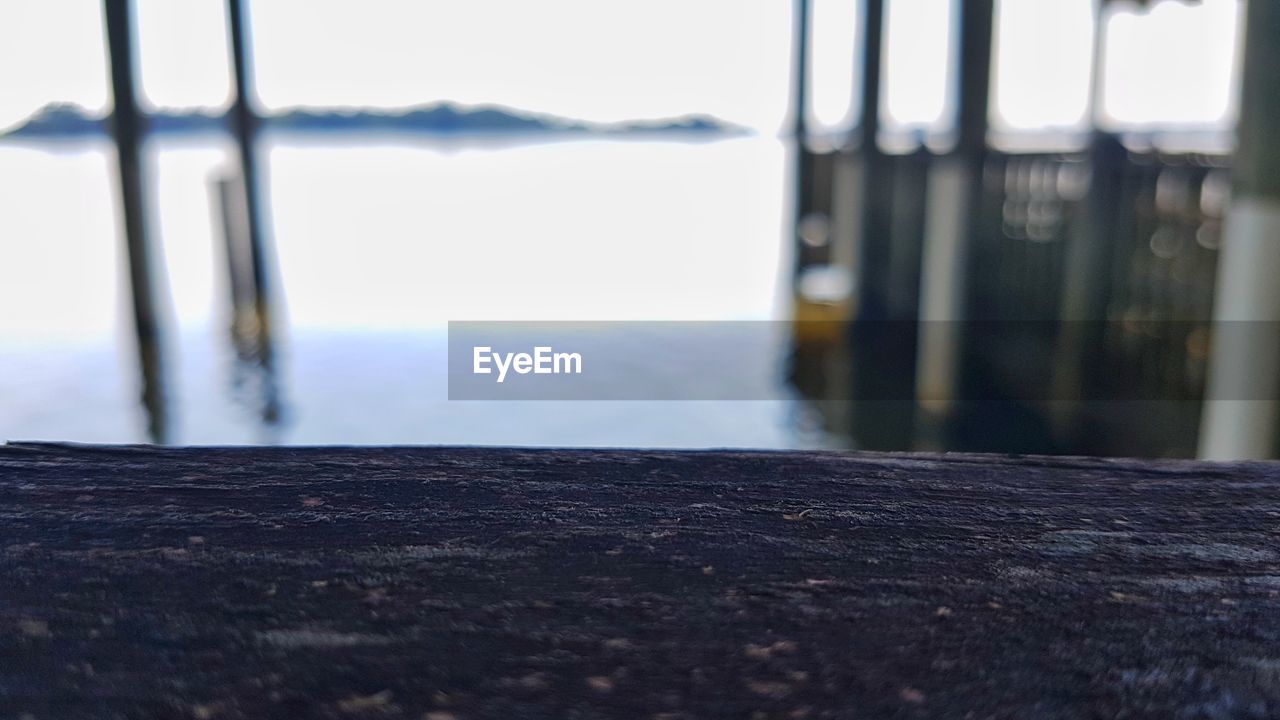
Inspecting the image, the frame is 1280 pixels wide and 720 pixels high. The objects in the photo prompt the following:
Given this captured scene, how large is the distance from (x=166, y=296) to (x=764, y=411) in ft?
16.1

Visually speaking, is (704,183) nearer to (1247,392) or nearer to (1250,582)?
(1247,392)

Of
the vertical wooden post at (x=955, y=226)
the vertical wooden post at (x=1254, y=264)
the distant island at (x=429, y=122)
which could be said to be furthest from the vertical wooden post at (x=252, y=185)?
the distant island at (x=429, y=122)

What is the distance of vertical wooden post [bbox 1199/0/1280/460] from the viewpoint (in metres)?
3.89

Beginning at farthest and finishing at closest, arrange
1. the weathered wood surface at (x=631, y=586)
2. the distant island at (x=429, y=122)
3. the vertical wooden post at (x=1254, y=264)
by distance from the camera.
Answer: the distant island at (x=429, y=122) → the vertical wooden post at (x=1254, y=264) → the weathered wood surface at (x=631, y=586)

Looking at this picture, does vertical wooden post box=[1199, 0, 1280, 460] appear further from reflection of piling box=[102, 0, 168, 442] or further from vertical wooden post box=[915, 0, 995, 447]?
reflection of piling box=[102, 0, 168, 442]

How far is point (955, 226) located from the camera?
762 cm

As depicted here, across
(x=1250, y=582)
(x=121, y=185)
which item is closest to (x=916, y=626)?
(x=1250, y=582)

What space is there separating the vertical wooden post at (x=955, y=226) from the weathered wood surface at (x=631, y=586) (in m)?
6.48

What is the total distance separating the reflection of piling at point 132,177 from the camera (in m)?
8.00

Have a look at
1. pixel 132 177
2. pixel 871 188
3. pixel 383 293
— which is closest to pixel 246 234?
pixel 132 177

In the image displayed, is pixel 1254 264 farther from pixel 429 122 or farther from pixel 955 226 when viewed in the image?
pixel 429 122

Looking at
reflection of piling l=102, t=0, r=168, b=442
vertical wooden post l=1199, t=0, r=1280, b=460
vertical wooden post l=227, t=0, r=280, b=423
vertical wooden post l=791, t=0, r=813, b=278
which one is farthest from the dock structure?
reflection of piling l=102, t=0, r=168, b=442

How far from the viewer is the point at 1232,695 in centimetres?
81

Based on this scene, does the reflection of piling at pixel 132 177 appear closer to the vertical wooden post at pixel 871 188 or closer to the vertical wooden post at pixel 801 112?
the vertical wooden post at pixel 871 188
